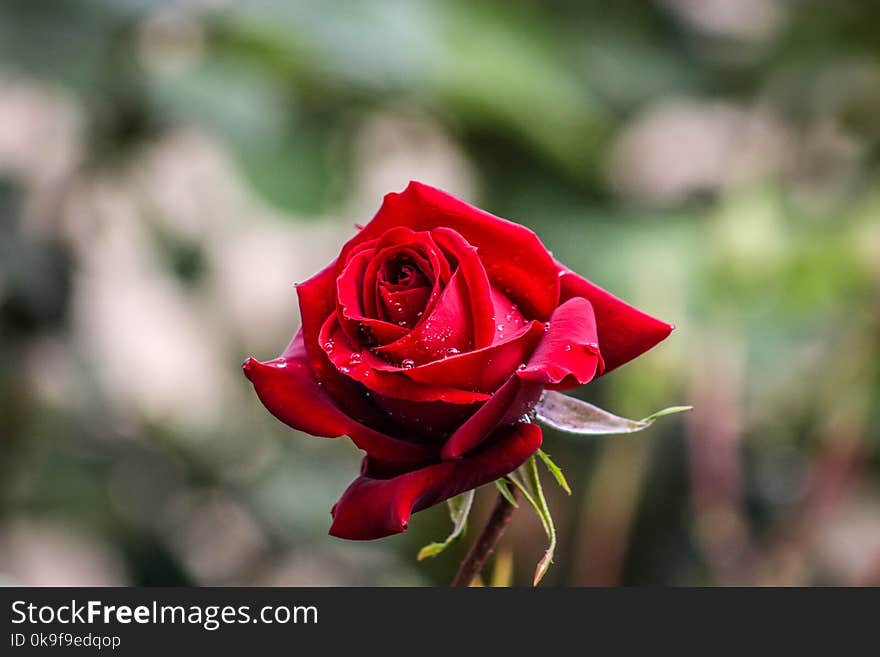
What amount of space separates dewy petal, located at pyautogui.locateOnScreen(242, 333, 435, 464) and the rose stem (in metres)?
0.03

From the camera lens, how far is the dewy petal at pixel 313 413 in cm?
31

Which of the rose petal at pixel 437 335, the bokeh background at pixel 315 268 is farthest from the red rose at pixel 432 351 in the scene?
the bokeh background at pixel 315 268

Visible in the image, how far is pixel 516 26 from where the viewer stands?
4.95 ft

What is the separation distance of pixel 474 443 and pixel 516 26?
1.30 metres

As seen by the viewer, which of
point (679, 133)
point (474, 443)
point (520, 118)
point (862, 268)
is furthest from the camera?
point (679, 133)

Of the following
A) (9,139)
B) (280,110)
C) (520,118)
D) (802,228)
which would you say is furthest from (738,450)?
(9,139)

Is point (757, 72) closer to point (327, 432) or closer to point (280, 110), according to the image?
point (280, 110)

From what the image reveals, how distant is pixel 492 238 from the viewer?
342 mm

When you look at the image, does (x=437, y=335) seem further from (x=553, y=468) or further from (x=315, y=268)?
(x=315, y=268)

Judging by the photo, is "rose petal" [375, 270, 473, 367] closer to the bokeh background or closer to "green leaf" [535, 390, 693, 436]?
"green leaf" [535, 390, 693, 436]

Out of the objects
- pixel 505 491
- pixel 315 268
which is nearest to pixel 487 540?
pixel 505 491

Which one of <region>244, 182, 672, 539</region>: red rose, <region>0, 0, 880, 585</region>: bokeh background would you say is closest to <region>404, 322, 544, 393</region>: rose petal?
<region>244, 182, 672, 539</region>: red rose

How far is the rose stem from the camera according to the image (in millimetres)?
296

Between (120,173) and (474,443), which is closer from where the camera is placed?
(474,443)
